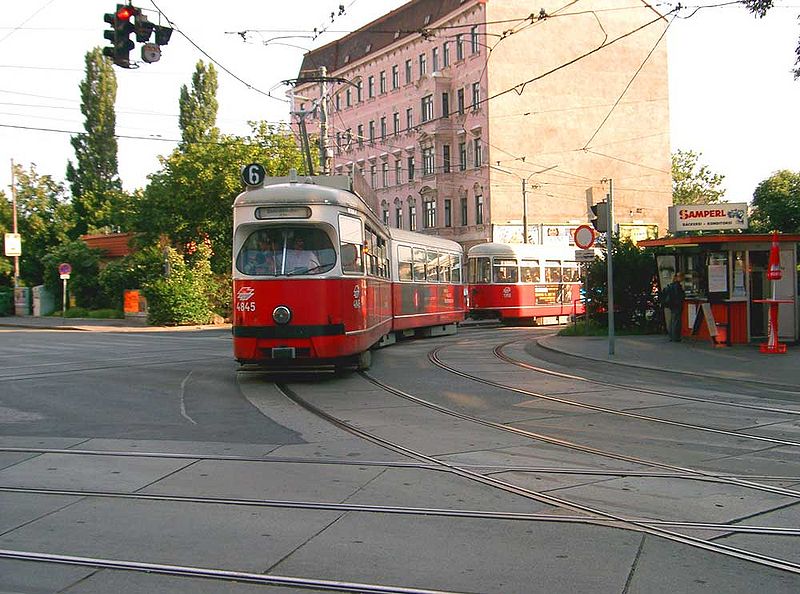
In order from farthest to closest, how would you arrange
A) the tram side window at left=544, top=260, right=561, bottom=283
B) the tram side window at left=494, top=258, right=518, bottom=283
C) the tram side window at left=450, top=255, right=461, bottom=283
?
the tram side window at left=544, top=260, right=561, bottom=283 → the tram side window at left=494, top=258, right=518, bottom=283 → the tram side window at left=450, top=255, right=461, bottom=283

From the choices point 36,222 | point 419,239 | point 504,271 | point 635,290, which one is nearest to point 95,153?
point 36,222

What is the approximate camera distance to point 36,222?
5725cm

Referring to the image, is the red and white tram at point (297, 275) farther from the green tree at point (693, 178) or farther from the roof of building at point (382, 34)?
the green tree at point (693, 178)

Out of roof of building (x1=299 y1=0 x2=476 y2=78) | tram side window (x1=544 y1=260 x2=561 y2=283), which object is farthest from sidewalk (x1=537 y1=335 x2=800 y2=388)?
roof of building (x1=299 y1=0 x2=476 y2=78)

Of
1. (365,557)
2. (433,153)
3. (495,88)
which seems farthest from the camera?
(433,153)

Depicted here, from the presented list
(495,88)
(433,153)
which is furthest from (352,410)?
(433,153)

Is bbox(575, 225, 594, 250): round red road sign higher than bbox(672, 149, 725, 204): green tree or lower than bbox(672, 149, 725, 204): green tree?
lower

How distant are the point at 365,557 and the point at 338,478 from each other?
227 centimetres

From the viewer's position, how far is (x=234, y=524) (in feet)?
20.4

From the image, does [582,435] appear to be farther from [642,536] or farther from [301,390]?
[301,390]

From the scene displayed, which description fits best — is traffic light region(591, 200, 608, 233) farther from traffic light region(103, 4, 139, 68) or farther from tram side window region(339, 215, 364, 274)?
traffic light region(103, 4, 139, 68)

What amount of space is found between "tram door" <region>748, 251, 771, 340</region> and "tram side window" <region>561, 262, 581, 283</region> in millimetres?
16619

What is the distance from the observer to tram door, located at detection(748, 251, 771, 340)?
67.2 ft

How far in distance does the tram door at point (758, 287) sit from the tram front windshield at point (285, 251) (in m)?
11.2
